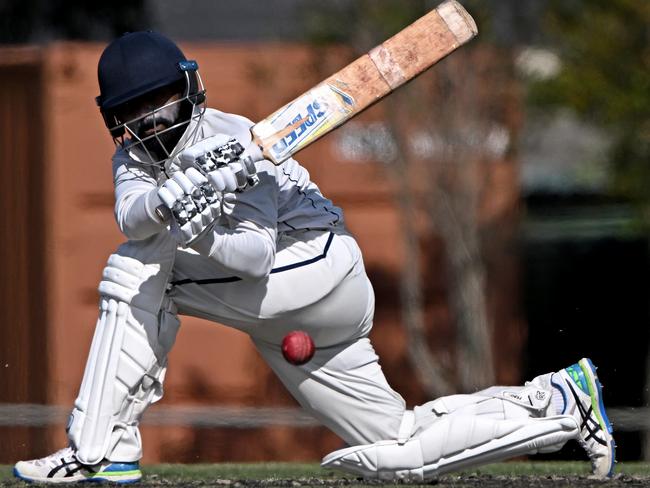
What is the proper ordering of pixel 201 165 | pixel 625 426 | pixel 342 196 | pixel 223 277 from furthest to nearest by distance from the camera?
A: pixel 342 196 → pixel 625 426 → pixel 223 277 → pixel 201 165

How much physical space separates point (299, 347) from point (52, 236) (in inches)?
149

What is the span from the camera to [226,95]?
7055 mm

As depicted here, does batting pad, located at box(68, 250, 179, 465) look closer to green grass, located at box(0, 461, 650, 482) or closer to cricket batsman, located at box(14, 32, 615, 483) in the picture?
cricket batsman, located at box(14, 32, 615, 483)

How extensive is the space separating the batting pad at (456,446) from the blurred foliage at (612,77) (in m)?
3.18

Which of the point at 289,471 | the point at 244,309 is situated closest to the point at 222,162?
the point at 244,309

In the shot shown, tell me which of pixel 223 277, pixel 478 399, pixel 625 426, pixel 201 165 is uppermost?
pixel 201 165

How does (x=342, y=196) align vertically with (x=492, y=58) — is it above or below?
below

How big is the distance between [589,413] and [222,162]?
116 centimetres

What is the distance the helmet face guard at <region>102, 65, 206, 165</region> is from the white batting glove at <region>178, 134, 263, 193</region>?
6.3 inches

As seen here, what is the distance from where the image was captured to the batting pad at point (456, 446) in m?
3.62

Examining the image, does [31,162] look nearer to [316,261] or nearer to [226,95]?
[226,95]

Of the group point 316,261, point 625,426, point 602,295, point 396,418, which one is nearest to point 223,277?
point 316,261

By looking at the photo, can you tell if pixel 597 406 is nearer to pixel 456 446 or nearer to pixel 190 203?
pixel 456 446

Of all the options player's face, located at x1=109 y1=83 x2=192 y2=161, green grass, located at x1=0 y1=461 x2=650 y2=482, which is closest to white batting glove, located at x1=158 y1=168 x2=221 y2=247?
player's face, located at x1=109 y1=83 x2=192 y2=161
